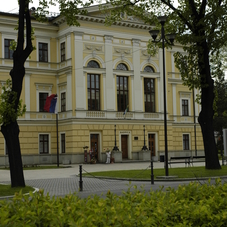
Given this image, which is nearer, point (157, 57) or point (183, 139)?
point (157, 57)

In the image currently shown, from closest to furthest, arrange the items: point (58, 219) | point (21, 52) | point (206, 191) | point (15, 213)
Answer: point (58, 219), point (15, 213), point (206, 191), point (21, 52)

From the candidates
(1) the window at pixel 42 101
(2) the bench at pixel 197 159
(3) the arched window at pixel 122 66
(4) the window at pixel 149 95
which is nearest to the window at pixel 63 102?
(1) the window at pixel 42 101

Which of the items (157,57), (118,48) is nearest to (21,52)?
(118,48)

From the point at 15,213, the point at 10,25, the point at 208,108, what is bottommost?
the point at 15,213

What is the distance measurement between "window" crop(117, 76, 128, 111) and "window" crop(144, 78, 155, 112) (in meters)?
2.60

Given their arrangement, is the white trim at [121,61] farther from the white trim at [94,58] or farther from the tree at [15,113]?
the tree at [15,113]

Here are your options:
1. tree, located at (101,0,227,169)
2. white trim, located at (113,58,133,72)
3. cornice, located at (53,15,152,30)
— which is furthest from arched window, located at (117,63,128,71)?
tree, located at (101,0,227,169)

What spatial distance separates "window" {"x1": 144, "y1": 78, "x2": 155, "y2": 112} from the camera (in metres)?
48.8

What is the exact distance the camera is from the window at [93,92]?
44.9 meters

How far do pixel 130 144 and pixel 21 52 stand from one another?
30.3m

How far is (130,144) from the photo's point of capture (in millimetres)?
Answer: 47125

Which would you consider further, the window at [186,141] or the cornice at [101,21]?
the window at [186,141]

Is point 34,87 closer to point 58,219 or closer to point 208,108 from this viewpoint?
point 208,108

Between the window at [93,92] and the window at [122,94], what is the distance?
2.59 m
